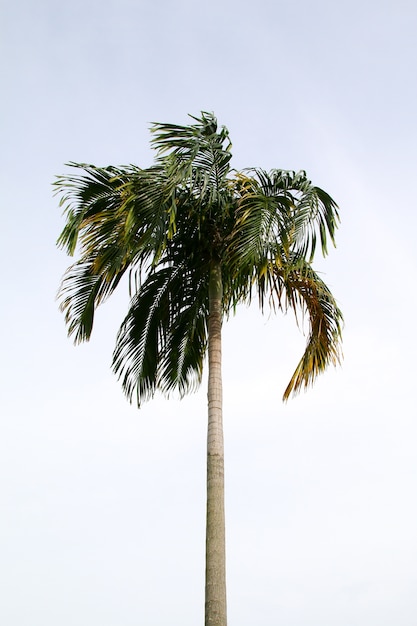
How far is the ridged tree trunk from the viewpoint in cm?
880

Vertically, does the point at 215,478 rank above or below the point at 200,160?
below

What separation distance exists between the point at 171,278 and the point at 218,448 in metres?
3.29

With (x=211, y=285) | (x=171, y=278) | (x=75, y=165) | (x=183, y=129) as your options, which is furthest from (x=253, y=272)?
(x=75, y=165)

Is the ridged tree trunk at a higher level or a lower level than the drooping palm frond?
lower

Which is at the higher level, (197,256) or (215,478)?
(197,256)

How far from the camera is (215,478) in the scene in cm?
956

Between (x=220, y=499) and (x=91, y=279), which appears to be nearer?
(x=220, y=499)

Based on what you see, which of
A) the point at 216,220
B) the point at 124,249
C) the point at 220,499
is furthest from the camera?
the point at 216,220

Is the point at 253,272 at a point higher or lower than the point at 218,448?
higher

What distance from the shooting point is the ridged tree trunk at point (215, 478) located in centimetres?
880

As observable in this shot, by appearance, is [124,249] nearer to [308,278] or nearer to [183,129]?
[183,129]

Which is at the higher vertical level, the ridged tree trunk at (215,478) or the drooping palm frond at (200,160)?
the drooping palm frond at (200,160)

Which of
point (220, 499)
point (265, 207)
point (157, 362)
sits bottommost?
point (220, 499)

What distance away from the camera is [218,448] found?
9.85m
